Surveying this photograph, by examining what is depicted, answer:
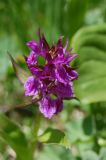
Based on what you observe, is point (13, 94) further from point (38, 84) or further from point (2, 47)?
point (38, 84)

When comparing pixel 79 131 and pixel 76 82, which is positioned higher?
pixel 76 82

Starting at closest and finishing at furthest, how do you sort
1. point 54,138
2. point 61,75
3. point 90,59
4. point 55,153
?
point 61,75, point 54,138, point 55,153, point 90,59

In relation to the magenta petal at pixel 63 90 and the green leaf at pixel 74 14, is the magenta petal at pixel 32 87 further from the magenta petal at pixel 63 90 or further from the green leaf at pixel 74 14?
the green leaf at pixel 74 14

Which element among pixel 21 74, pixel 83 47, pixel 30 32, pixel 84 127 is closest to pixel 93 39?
pixel 83 47

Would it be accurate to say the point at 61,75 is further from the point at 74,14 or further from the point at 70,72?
the point at 74,14

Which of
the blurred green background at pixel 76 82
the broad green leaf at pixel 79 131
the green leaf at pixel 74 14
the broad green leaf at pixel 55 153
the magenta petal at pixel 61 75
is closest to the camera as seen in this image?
the magenta petal at pixel 61 75

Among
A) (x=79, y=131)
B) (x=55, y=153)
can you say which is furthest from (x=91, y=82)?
(x=55, y=153)

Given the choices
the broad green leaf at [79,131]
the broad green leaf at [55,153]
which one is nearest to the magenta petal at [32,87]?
the broad green leaf at [55,153]
